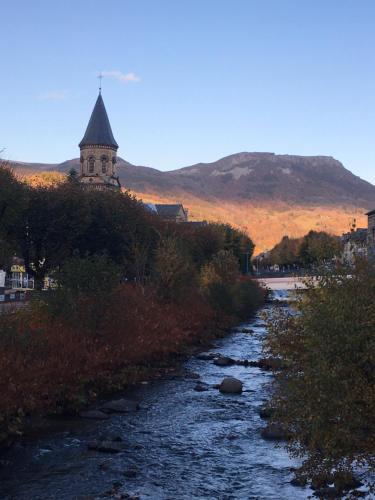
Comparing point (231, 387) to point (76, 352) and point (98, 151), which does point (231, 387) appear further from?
point (98, 151)

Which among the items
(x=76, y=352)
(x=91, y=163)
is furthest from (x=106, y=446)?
(x=91, y=163)

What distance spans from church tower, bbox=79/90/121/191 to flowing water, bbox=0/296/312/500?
119 m

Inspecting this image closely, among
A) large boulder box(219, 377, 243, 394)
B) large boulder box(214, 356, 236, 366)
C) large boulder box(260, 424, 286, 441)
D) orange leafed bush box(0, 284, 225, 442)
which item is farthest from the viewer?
large boulder box(214, 356, 236, 366)

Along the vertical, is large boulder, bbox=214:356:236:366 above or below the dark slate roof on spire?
below

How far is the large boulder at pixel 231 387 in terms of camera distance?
90.2 ft

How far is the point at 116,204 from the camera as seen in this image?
60.9m

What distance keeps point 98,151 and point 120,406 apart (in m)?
124

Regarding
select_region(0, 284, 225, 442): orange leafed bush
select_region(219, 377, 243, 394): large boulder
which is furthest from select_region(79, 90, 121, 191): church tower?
select_region(219, 377, 243, 394): large boulder

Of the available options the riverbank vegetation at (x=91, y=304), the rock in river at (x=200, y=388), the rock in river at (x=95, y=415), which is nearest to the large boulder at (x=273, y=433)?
the rock in river at (x=95, y=415)

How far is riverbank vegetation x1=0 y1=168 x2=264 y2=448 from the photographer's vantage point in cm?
2336

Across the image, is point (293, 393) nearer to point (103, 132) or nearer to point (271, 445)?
point (271, 445)

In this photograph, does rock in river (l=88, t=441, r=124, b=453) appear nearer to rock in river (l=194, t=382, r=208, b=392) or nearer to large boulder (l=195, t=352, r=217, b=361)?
rock in river (l=194, t=382, r=208, b=392)

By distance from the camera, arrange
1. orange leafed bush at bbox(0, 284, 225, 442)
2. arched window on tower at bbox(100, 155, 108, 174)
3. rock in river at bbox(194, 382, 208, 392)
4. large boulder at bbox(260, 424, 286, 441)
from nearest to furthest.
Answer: large boulder at bbox(260, 424, 286, 441) < orange leafed bush at bbox(0, 284, 225, 442) < rock in river at bbox(194, 382, 208, 392) < arched window on tower at bbox(100, 155, 108, 174)

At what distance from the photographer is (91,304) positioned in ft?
97.8
